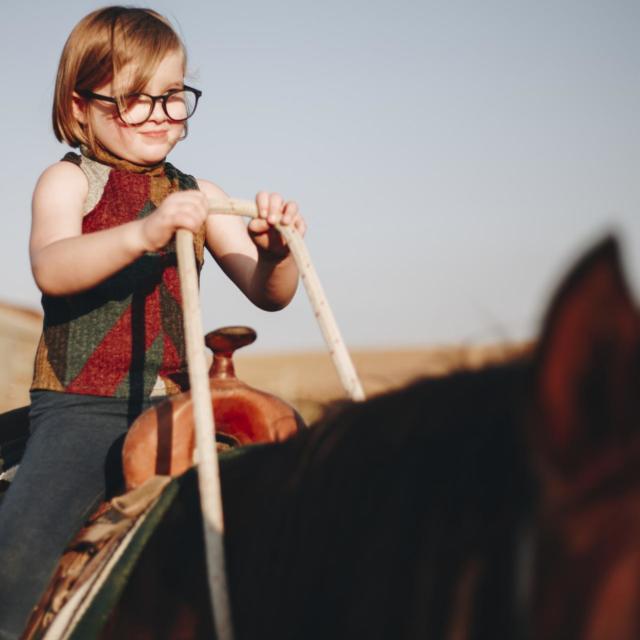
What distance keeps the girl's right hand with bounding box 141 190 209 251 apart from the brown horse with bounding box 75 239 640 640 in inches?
21.8

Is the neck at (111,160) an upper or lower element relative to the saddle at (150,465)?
upper

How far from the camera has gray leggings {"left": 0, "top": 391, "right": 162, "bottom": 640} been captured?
1.93 metres

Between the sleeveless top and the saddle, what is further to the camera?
the sleeveless top

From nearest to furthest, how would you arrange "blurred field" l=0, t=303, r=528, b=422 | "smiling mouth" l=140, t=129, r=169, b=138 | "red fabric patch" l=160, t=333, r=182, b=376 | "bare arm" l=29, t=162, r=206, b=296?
1. "blurred field" l=0, t=303, r=528, b=422
2. "bare arm" l=29, t=162, r=206, b=296
3. "red fabric patch" l=160, t=333, r=182, b=376
4. "smiling mouth" l=140, t=129, r=169, b=138

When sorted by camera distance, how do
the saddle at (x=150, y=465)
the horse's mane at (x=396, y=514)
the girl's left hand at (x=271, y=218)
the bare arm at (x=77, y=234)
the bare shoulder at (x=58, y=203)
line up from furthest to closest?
the bare shoulder at (x=58, y=203) → the girl's left hand at (x=271, y=218) → the bare arm at (x=77, y=234) → the saddle at (x=150, y=465) → the horse's mane at (x=396, y=514)

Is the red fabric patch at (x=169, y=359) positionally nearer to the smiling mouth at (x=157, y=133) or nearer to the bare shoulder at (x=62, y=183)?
the bare shoulder at (x=62, y=183)

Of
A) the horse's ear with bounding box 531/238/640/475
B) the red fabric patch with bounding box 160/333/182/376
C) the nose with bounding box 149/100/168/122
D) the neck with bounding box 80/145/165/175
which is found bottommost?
the horse's ear with bounding box 531/238/640/475

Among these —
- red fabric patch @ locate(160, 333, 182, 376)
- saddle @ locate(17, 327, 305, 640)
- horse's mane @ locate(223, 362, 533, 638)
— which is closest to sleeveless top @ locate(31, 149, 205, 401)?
red fabric patch @ locate(160, 333, 182, 376)

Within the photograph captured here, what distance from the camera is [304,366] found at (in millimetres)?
23156

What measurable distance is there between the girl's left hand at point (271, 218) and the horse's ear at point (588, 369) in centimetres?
135

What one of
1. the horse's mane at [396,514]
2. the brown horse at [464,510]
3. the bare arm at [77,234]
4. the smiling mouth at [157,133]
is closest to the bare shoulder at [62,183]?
the bare arm at [77,234]

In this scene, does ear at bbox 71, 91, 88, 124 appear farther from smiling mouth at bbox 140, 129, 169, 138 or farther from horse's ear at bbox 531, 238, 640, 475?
horse's ear at bbox 531, 238, 640, 475

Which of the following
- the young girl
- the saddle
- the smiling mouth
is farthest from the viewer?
the smiling mouth

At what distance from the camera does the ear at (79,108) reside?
2.63 metres
